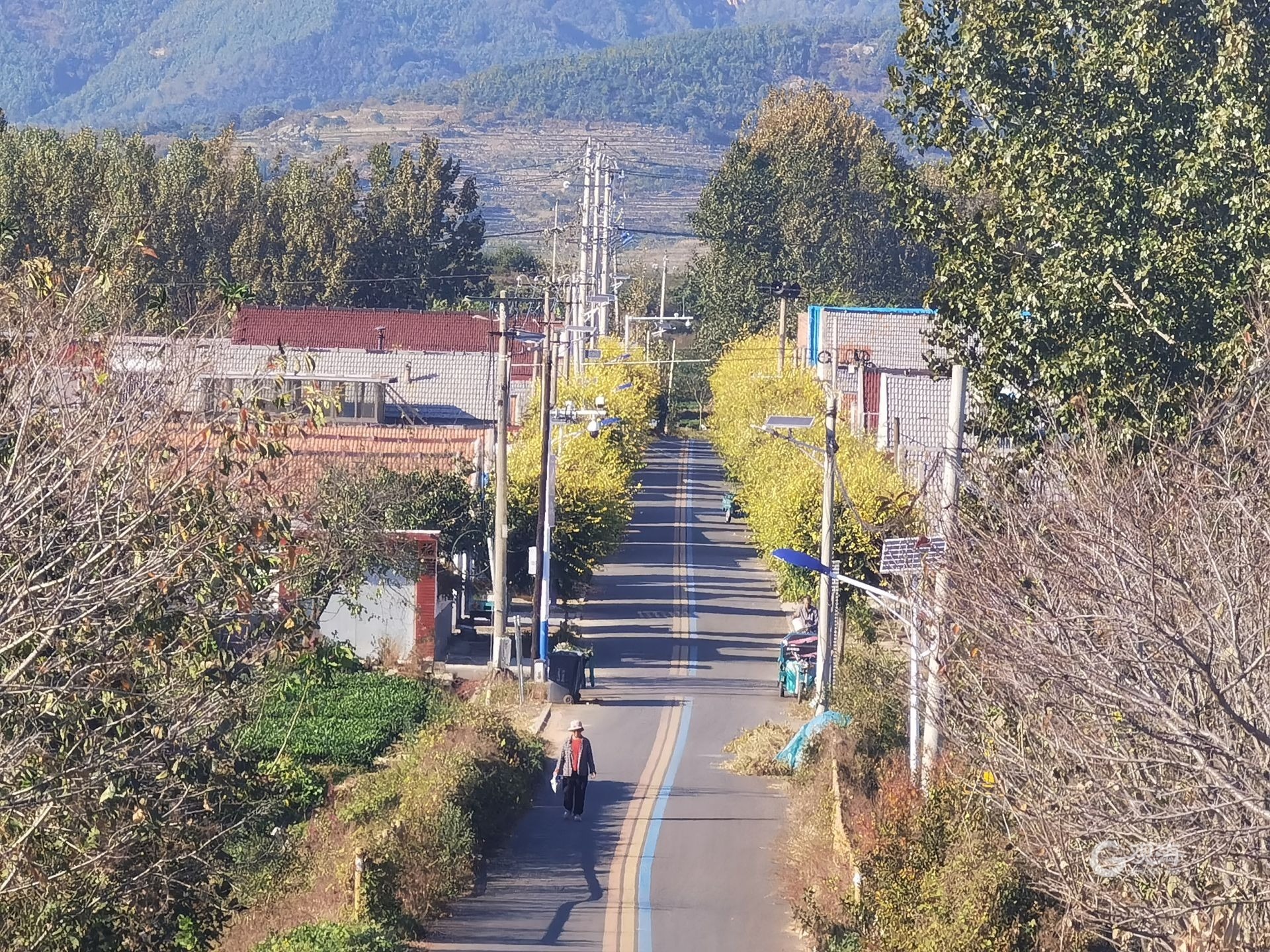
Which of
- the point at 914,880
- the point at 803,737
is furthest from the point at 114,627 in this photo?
the point at 803,737

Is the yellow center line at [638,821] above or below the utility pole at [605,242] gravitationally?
below

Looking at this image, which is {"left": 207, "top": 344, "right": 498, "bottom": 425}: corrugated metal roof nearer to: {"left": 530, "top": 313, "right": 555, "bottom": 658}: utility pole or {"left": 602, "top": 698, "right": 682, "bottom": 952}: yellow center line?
{"left": 530, "top": 313, "right": 555, "bottom": 658}: utility pole

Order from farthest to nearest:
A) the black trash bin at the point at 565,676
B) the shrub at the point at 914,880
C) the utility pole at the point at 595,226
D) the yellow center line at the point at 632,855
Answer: the utility pole at the point at 595,226 → the black trash bin at the point at 565,676 → the yellow center line at the point at 632,855 → the shrub at the point at 914,880

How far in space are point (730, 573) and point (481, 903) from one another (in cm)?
3011

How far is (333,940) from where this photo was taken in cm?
1366

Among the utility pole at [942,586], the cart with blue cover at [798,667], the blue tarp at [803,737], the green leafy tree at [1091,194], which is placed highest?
the green leafy tree at [1091,194]

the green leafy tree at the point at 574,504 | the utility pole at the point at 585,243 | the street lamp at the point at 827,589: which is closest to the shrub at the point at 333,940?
the street lamp at the point at 827,589

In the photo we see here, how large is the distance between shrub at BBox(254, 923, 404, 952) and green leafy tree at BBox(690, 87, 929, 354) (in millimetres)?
65974

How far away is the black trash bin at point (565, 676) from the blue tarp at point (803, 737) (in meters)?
6.77

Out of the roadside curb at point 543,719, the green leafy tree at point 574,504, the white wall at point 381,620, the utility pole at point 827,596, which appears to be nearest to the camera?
the roadside curb at point 543,719

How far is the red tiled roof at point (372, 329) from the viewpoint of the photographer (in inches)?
2499

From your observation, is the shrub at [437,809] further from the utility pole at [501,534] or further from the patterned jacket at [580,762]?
the utility pole at [501,534]

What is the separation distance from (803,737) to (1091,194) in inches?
306

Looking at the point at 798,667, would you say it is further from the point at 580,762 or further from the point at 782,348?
the point at 782,348
